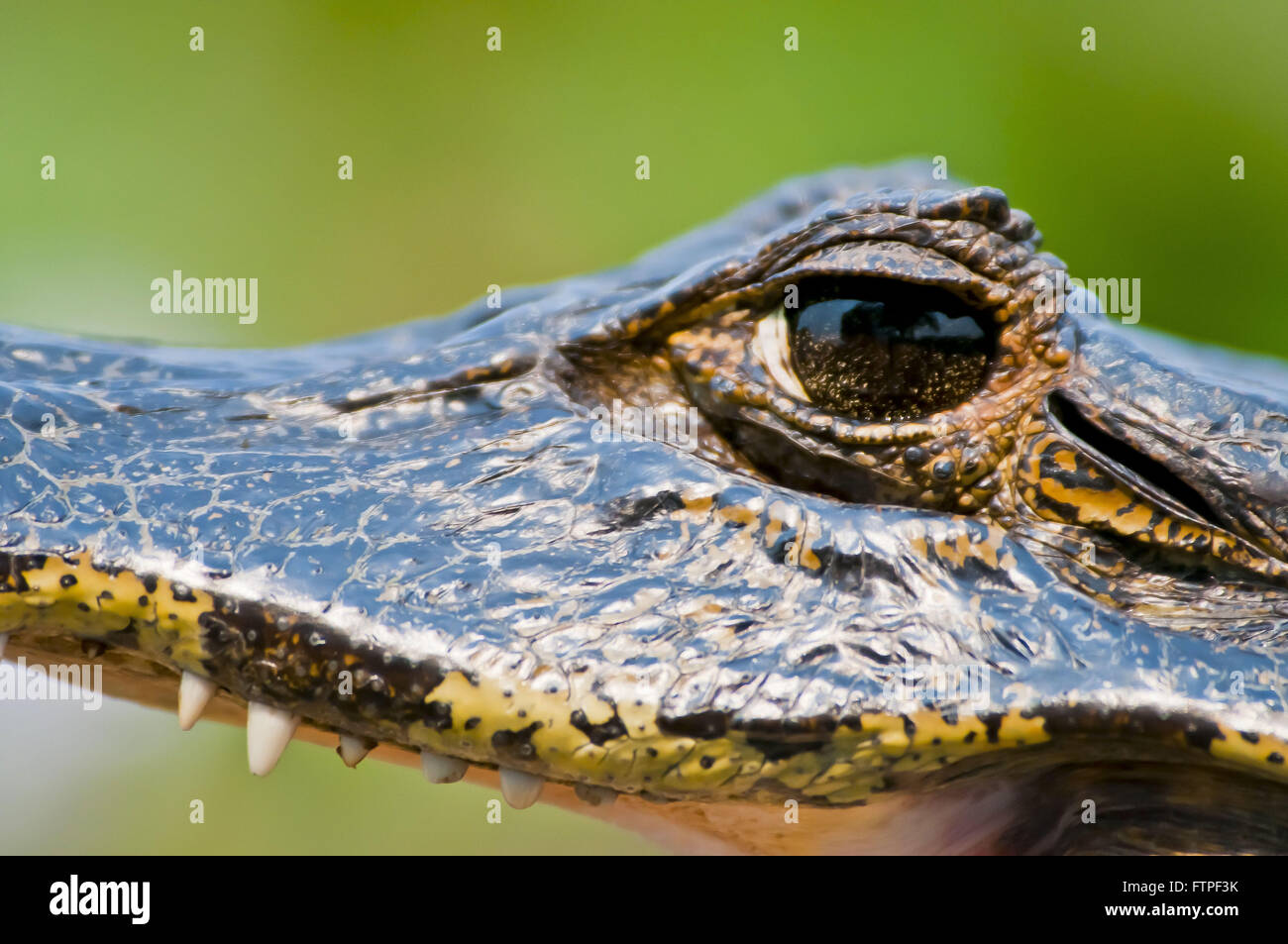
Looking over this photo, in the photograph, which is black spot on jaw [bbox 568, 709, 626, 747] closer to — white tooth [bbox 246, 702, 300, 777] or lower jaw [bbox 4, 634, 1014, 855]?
lower jaw [bbox 4, 634, 1014, 855]

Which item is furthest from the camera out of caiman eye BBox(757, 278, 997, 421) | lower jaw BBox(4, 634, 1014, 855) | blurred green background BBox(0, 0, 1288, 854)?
blurred green background BBox(0, 0, 1288, 854)

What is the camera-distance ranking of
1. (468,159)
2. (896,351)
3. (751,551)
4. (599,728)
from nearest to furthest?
1. (599,728)
2. (751,551)
3. (896,351)
4. (468,159)

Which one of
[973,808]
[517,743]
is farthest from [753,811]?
[517,743]

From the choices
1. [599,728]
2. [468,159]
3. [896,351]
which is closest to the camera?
[599,728]

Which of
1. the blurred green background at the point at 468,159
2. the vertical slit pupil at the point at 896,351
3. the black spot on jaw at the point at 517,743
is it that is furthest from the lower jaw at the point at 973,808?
the blurred green background at the point at 468,159

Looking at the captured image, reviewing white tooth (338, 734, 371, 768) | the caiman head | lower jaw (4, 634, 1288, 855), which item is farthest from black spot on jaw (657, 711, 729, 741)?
white tooth (338, 734, 371, 768)

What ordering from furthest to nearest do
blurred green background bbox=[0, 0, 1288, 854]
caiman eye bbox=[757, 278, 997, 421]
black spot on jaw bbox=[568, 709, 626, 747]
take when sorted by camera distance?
1. blurred green background bbox=[0, 0, 1288, 854]
2. caiman eye bbox=[757, 278, 997, 421]
3. black spot on jaw bbox=[568, 709, 626, 747]

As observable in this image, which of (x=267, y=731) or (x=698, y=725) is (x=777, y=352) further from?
(x=267, y=731)

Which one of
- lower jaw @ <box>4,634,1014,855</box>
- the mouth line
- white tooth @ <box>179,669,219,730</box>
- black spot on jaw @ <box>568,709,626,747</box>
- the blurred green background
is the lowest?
lower jaw @ <box>4,634,1014,855</box>

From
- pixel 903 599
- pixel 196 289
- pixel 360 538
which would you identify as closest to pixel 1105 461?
pixel 903 599

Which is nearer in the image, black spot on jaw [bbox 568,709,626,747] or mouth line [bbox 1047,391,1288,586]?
black spot on jaw [bbox 568,709,626,747]
